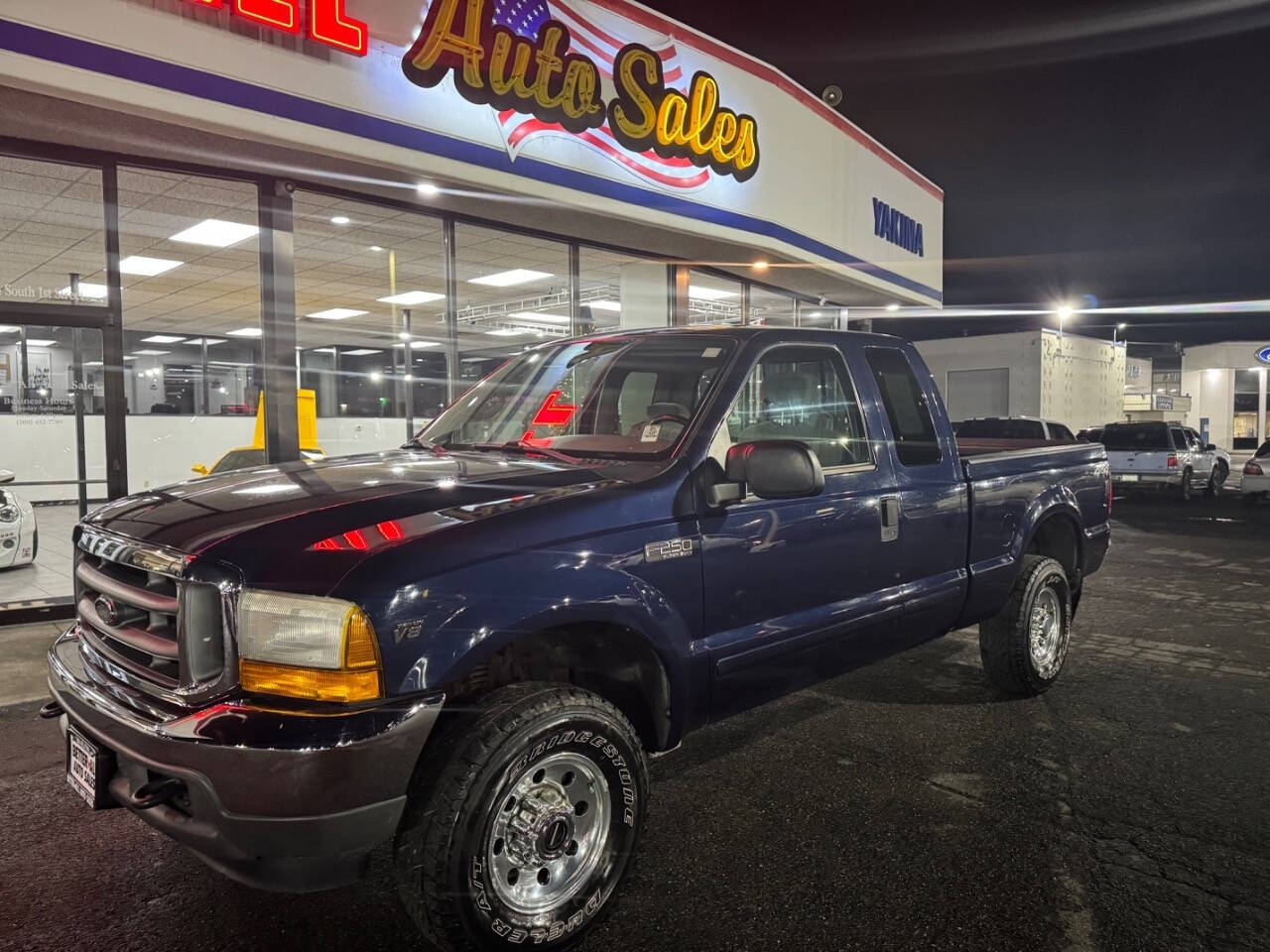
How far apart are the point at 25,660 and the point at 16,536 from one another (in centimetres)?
390

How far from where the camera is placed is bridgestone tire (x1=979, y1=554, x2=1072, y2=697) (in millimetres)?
4660

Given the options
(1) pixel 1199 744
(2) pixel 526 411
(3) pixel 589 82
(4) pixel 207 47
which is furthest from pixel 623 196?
(1) pixel 1199 744

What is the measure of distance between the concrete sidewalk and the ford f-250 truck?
9.33ft

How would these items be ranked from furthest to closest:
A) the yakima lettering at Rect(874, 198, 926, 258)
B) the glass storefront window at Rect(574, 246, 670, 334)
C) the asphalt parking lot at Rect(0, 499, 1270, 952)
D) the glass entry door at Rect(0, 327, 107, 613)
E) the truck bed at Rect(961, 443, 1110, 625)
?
the yakima lettering at Rect(874, 198, 926, 258), the glass storefront window at Rect(574, 246, 670, 334), the glass entry door at Rect(0, 327, 107, 613), the truck bed at Rect(961, 443, 1110, 625), the asphalt parking lot at Rect(0, 499, 1270, 952)

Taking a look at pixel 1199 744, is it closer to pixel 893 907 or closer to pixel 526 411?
pixel 893 907

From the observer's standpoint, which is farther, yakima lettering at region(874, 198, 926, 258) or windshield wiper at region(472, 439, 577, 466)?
yakima lettering at region(874, 198, 926, 258)

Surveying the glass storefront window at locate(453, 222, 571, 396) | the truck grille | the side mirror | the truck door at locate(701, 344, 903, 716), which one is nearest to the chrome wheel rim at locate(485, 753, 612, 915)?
the truck door at locate(701, 344, 903, 716)

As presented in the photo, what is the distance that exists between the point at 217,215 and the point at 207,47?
4.08m

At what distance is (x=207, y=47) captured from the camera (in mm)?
6418

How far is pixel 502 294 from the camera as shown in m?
15.3

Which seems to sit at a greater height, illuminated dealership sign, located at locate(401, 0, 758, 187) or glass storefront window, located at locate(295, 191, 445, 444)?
illuminated dealership sign, located at locate(401, 0, 758, 187)

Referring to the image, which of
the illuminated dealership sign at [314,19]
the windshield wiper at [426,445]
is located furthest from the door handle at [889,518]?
the illuminated dealership sign at [314,19]

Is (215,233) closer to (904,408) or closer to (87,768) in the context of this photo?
(904,408)

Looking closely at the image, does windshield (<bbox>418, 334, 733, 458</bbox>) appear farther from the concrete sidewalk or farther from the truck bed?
the concrete sidewalk
